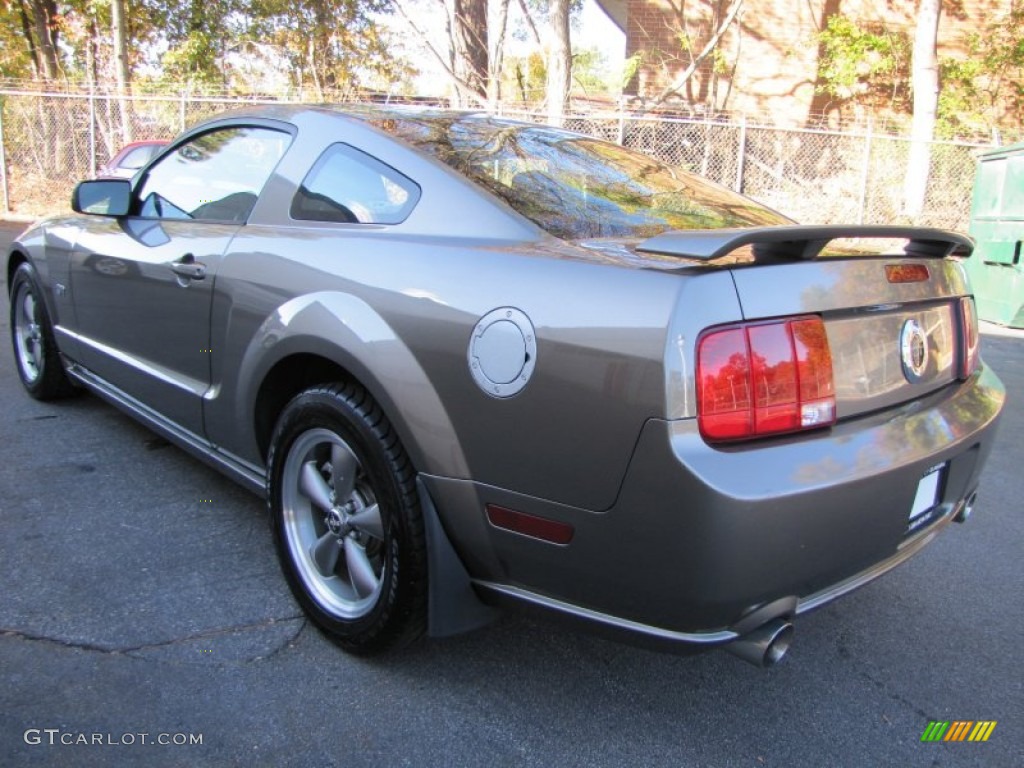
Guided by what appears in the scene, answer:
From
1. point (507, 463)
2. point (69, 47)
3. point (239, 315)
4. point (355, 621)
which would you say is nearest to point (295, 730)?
point (355, 621)

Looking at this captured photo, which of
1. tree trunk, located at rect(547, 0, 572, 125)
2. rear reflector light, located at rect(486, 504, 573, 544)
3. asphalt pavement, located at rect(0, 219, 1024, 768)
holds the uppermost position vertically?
tree trunk, located at rect(547, 0, 572, 125)

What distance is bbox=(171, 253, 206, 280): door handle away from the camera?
113 inches

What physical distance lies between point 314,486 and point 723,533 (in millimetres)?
1373

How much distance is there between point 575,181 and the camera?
8.52 ft

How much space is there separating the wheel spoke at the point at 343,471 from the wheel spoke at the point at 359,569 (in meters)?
0.14

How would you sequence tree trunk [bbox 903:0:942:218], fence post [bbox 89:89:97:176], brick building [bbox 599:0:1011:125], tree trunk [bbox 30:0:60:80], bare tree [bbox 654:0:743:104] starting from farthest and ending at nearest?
tree trunk [bbox 30:0:60:80]
brick building [bbox 599:0:1011:125]
fence post [bbox 89:89:97:176]
bare tree [bbox 654:0:743:104]
tree trunk [bbox 903:0:942:218]

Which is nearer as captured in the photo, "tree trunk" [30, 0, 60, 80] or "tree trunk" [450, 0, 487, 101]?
"tree trunk" [450, 0, 487, 101]

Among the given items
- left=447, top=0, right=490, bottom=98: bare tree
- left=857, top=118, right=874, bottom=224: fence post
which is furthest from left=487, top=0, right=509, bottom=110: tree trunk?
left=857, top=118, right=874, bottom=224: fence post

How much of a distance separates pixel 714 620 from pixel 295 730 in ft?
3.73

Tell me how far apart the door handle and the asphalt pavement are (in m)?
1.02

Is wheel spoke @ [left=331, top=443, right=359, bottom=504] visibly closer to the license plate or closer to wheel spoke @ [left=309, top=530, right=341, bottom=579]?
wheel spoke @ [left=309, top=530, right=341, bottom=579]

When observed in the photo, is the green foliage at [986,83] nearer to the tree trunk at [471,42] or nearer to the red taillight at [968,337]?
the tree trunk at [471,42]

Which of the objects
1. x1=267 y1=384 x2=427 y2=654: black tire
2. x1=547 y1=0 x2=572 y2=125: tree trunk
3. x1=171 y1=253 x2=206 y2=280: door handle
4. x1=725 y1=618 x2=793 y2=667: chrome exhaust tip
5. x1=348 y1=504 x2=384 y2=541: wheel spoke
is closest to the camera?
x1=725 y1=618 x2=793 y2=667: chrome exhaust tip

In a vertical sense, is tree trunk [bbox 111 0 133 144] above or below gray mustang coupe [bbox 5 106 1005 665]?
above
